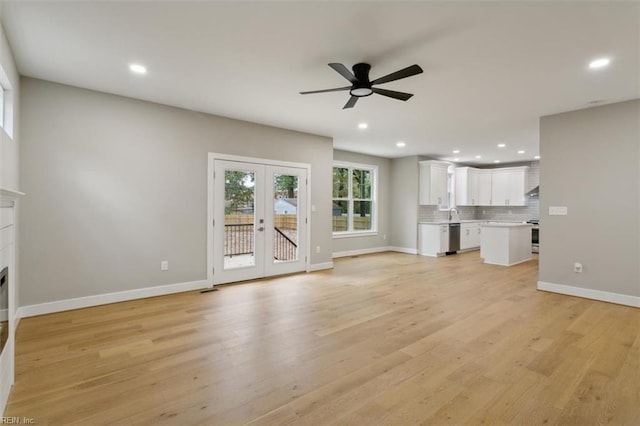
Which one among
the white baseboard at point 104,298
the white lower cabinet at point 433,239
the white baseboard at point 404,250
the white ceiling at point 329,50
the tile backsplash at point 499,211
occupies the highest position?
the white ceiling at point 329,50

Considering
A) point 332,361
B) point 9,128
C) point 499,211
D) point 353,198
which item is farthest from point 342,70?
point 499,211

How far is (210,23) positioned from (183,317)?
9.89ft

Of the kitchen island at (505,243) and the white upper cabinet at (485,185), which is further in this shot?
the white upper cabinet at (485,185)

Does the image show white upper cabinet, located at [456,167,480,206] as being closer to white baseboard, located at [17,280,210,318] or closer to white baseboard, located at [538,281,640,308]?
white baseboard, located at [538,281,640,308]

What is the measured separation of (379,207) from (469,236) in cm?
289

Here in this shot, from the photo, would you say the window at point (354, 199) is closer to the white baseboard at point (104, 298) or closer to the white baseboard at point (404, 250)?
the white baseboard at point (404, 250)

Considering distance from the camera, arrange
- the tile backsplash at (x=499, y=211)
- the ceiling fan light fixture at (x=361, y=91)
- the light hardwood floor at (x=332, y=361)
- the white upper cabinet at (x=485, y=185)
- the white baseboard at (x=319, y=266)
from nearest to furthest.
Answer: the light hardwood floor at (x=332, y=361) → the ceiling fan light fixture at (x=361, y=91) → the white baseboard at (x=319, y=266) → the tile backsplash at (x=499, y=211) → the white upper cabinet at (x=485, y=185)

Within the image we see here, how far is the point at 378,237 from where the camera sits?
870 centimetres

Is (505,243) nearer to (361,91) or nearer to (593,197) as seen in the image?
(593,197)

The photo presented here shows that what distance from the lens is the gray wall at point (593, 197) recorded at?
402cm

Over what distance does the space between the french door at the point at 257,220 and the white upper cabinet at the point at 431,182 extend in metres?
4.03

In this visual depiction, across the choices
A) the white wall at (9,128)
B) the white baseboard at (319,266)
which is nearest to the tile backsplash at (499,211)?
the white baseboard at (319,266)

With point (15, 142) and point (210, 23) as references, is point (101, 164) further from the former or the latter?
point (210, 23)

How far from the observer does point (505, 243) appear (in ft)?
22.2
